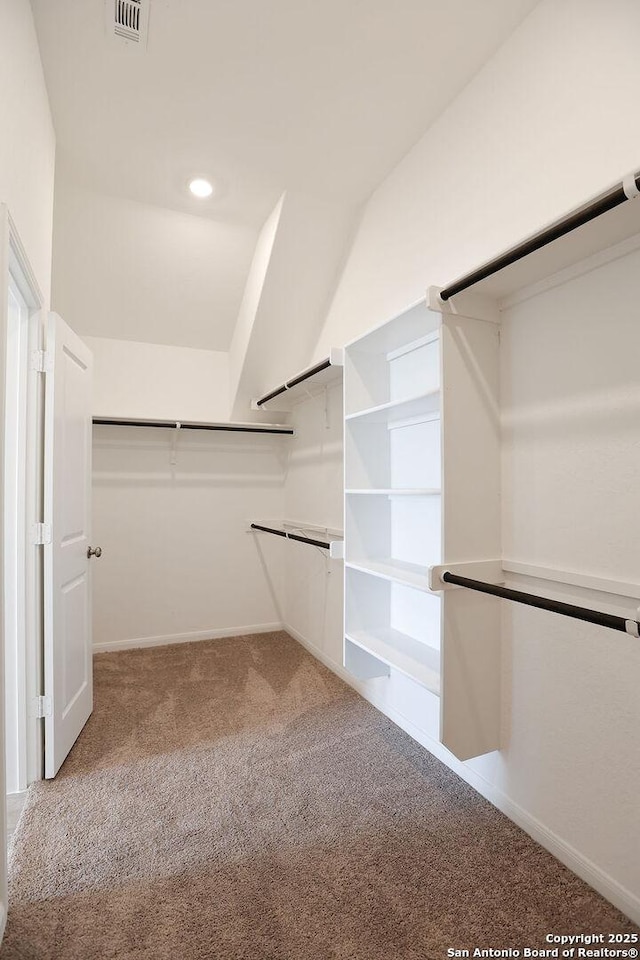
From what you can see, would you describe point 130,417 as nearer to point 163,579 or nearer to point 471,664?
point 163,579

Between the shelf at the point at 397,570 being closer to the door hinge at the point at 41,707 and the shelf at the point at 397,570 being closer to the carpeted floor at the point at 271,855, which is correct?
the carpeted floor at the point at 271,855

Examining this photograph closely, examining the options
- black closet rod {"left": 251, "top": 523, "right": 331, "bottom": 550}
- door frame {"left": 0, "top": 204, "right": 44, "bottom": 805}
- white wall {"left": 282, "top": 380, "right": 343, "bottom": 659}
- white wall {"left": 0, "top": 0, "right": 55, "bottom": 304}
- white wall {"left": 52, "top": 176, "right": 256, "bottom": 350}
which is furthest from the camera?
white wall {"left": 282, "top": 380, "right": 343, "bottom": 659}

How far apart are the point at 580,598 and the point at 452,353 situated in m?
0.94

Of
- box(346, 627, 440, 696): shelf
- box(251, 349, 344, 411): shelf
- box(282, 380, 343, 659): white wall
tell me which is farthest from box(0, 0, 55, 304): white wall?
box(346, 627, 440, 696): shelf

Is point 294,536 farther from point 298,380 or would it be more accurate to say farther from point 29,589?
point 29,589

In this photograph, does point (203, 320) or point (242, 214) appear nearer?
point (242, 214)

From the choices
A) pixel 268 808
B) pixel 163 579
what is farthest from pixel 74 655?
pixel 163 579

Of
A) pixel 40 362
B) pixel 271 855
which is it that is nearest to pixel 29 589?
pixel 40 362

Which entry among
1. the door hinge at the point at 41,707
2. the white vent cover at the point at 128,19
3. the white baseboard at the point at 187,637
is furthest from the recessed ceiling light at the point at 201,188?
the white baseboard at the point at 187,637

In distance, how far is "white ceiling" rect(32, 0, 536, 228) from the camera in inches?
68.9

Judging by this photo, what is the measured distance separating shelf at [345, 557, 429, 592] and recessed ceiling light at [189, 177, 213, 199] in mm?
2216

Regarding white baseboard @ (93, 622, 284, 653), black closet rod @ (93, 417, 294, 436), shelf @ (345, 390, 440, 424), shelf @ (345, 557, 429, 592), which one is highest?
black closet rod @ (93, 417, 294, 436)

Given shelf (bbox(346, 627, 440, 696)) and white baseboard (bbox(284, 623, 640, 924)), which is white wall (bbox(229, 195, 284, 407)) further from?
white baseboard (bbox(284, 623, 640, 924))

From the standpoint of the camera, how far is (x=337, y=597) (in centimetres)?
322
